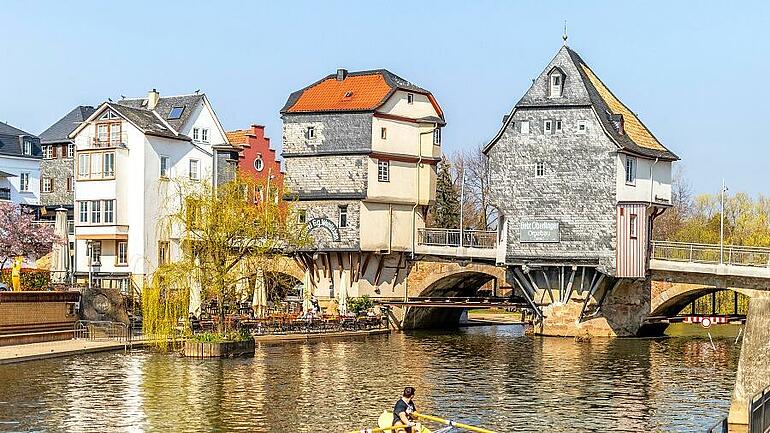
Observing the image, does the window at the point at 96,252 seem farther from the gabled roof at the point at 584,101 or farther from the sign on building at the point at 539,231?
the sign on building at the point at 539,231

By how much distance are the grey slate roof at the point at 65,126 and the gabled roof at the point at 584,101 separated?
107ft

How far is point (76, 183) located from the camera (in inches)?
2731

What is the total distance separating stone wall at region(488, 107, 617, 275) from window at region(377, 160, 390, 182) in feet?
22.7

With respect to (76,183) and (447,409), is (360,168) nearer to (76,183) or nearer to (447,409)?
(76,183)

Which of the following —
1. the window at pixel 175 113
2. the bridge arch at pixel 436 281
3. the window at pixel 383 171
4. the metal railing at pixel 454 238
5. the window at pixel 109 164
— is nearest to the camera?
the metal railing at pixel 454 238

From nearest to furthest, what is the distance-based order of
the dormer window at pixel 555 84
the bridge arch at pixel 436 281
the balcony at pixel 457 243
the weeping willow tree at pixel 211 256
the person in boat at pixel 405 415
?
the person in boat at pixel 405 415, the weeping willow tree at pixel 211 256, the dormer window at pixel 555 84, the balcony at pixel 457 243, the bridge arch at pixel 436 281

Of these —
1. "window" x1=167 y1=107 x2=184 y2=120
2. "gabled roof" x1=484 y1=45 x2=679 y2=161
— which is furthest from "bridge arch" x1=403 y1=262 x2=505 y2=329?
"window" x1=167 y1=107 x2=184 y2=120

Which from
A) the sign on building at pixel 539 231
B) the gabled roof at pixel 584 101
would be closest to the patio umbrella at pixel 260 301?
the sign on building at pixel 539 231

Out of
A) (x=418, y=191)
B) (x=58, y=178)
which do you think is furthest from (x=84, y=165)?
(x=418, y=191)

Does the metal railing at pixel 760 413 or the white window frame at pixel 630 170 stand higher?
the white window frame at pixel 630 170

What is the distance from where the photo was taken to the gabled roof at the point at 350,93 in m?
63.4

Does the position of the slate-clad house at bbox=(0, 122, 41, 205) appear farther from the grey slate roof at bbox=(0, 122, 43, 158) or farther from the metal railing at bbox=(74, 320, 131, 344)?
the metal railing at bbox=(74, 320, 131, 344)

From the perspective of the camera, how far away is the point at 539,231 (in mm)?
57312

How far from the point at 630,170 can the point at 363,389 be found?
87.9 ft
